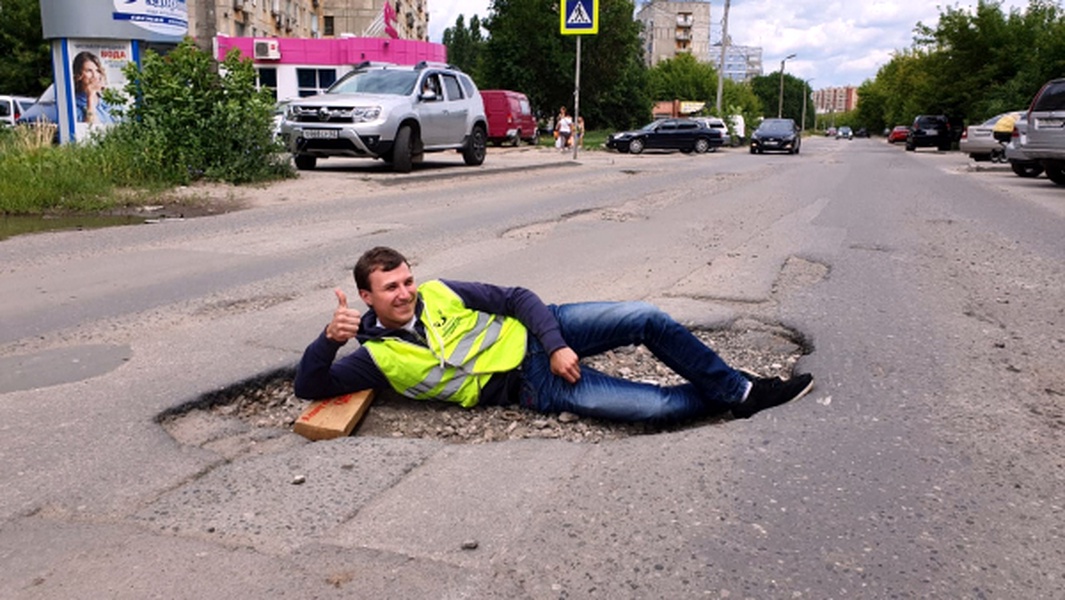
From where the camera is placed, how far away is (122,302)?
213 inches

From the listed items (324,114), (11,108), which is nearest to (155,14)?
(324,114)

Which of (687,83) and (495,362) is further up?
(687,83)

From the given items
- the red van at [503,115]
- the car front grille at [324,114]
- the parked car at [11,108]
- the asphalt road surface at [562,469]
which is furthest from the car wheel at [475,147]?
the parked car at [11,108]

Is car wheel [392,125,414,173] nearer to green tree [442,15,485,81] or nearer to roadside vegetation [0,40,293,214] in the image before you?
roadside vegetation [0,40,293,214]

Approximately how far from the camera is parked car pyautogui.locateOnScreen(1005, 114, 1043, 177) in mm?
15414

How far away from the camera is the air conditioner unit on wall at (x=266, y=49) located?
38656 mm

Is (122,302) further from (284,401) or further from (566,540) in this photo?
(566,540)

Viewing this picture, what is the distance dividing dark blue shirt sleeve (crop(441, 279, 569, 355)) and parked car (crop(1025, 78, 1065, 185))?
14264 mm

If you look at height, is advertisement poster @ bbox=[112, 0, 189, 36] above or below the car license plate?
above

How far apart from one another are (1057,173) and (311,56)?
32.9 m

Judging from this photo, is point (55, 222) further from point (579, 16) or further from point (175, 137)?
point (579, 16)

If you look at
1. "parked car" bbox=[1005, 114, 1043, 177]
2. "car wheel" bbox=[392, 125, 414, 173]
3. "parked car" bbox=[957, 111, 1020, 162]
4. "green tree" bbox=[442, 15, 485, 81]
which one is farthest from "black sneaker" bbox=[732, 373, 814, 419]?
"green tree" bbox=[442, 15, 485, 81]

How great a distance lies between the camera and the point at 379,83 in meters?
16.2

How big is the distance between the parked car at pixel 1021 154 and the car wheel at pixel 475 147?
1068cm
